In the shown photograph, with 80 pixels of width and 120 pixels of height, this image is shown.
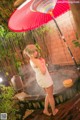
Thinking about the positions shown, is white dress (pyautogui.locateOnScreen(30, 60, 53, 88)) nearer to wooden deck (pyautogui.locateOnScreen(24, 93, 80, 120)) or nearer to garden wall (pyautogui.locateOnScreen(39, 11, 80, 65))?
wooden deck (pyautogui.locateOnScreen(24, 93, 80, 120))

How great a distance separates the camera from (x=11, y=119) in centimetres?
512

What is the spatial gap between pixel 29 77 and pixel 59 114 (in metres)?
3.48

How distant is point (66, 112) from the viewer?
511 centimetres

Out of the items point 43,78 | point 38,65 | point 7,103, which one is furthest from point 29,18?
point 7,103

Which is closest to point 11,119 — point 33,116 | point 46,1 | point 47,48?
point 33,116

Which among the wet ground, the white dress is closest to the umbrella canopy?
the white dress

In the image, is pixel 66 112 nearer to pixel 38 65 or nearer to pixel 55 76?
pixel 38 65

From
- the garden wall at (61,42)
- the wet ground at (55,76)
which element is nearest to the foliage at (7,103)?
the wet ground at (55,76)

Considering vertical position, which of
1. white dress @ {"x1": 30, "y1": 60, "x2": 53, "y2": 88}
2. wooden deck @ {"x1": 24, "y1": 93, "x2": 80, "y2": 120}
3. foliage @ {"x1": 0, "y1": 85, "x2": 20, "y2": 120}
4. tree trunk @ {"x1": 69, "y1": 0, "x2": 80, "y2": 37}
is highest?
tree trunk @ {"x1": 69, "y1": 0, "x2": 80, "y2": 37}

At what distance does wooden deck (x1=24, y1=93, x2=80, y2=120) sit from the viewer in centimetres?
483

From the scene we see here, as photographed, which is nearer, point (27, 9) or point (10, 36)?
point (27, 9)

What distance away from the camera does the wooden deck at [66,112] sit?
483 centimetres

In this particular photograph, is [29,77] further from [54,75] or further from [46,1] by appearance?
[46,1]

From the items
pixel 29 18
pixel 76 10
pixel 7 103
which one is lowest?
pixel 7 103
